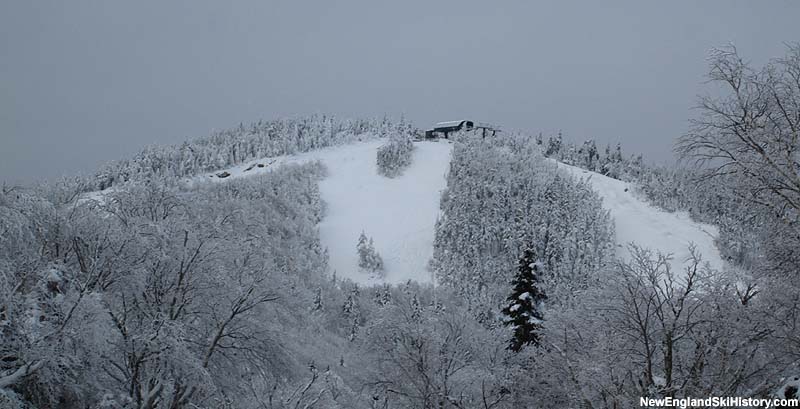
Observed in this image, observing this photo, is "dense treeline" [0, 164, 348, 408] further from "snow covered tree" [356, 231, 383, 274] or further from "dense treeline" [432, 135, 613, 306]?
"snow covered tree" [356, 231, 383, 274]

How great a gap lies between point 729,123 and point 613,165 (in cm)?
11299

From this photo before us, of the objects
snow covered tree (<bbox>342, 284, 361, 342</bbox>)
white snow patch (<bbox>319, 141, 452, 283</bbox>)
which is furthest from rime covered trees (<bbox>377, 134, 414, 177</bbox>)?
snow covered tree (<bbox>342, 284, 361, 342</bbox>)

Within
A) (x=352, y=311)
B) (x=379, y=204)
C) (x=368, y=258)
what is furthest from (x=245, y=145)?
(x=352, y=311)

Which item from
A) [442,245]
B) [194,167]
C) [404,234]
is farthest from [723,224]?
[194,167]

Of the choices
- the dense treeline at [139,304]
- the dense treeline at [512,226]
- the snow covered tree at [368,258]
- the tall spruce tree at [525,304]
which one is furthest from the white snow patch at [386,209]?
the dense treeline at [139,304]

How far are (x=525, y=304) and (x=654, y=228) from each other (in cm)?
6052

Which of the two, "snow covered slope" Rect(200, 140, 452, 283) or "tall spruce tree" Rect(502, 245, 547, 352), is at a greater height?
"tall spruce tree" Rect(502, 245, 547, 352)

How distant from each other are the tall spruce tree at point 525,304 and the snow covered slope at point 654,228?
45.2m

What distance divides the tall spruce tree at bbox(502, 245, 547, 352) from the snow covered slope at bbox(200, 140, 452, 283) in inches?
2041

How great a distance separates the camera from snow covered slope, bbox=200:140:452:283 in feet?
263

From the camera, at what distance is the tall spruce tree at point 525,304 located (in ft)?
76.0

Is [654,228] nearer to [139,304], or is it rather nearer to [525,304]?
[525,304]

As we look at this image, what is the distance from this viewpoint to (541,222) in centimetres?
7569

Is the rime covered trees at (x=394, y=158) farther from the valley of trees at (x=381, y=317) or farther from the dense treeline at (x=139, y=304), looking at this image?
the dense treeline at (x=139, y=304)
